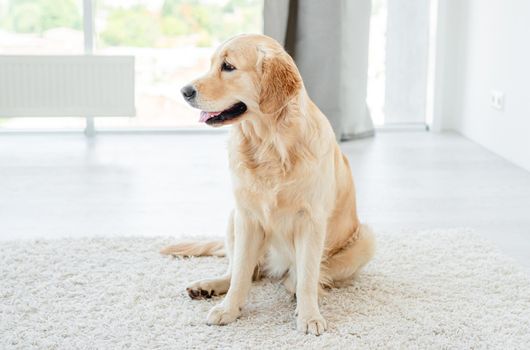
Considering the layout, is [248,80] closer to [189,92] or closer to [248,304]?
[189,92]

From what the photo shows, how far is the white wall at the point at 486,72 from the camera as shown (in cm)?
409

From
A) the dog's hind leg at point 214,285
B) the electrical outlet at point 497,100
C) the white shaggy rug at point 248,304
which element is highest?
the electrical outlet at point 497,100

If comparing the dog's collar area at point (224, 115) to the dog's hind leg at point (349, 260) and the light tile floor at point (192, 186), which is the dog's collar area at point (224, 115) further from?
the light tile floor at point (192, 186)

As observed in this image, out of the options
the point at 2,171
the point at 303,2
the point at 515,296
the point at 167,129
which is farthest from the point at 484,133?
the point at 2,171

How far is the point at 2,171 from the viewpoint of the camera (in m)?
3.99

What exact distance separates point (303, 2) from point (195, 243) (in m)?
2.30

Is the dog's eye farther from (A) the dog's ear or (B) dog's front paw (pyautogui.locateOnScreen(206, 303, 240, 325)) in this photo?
(B) dog's front paw (pyautogui.locateOnScreen(206, 303, 240, 325))

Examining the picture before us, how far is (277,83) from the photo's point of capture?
2008 millimetres

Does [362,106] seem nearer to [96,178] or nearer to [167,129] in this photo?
[167,129]

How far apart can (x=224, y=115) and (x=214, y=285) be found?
574 millimetres

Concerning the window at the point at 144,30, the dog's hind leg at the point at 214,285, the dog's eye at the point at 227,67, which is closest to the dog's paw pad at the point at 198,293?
the dog's hind leg at the point at 214,285

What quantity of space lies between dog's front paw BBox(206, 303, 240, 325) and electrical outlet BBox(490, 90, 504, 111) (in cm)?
263

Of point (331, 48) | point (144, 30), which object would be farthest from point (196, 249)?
point (144, 30)

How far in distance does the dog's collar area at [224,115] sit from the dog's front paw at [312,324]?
1.86 feet
